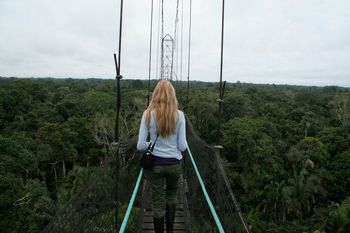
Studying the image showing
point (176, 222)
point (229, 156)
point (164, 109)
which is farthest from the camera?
point (229, 156)

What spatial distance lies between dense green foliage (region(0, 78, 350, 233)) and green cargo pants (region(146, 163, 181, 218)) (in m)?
11.4

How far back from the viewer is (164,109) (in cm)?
207

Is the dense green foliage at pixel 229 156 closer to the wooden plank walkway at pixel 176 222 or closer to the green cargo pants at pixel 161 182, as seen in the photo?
the wooden plank walkway at pixel 176 222

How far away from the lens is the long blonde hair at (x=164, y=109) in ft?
6.81

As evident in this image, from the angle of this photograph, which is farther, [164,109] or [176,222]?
[176,222]

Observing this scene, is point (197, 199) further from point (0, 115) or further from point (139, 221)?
point (0, 115)

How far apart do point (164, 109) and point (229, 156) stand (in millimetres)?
20184

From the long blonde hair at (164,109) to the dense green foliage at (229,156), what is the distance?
11668 millimetres

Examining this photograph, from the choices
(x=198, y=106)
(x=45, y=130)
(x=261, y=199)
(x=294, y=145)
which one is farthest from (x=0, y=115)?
(x=294, y=145)

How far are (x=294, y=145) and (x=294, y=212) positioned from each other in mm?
6041

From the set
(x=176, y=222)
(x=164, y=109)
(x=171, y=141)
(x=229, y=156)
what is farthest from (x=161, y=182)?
(x=229, y=156)

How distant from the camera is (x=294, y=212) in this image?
1769 cm

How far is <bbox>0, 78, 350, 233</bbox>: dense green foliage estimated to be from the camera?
14609mm

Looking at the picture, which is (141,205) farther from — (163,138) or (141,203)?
(163,138)
